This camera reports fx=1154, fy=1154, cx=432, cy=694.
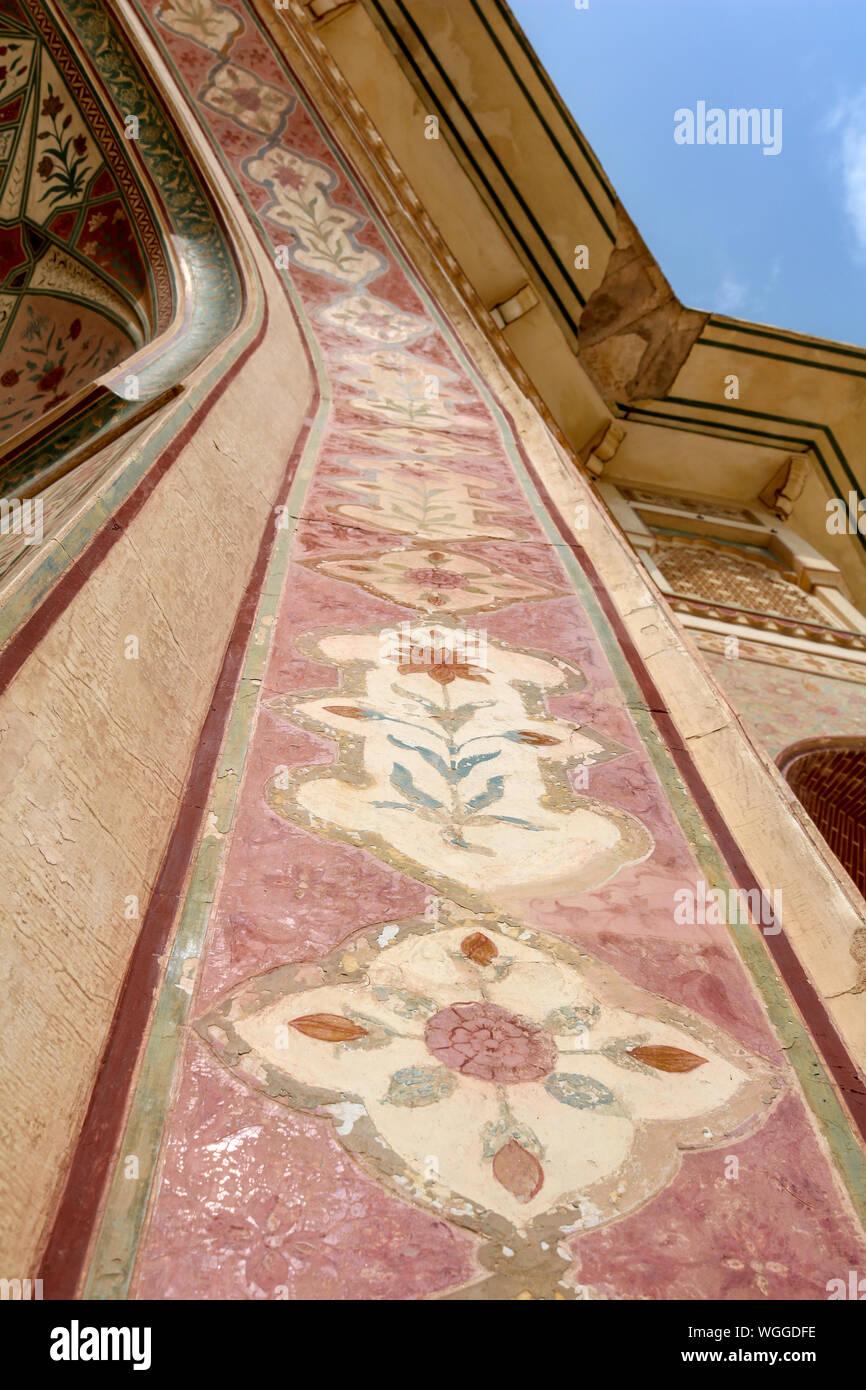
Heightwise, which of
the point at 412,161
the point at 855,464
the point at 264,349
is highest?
the point at 412,161

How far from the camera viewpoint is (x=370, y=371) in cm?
324

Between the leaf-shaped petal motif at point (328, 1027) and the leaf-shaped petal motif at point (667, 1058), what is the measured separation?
0.81 feet

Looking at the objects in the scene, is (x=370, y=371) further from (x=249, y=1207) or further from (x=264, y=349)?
(x=249, y=1207)

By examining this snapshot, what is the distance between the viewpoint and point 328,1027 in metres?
0.98

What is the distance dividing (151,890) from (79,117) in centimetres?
359

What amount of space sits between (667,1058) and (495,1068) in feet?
0.54

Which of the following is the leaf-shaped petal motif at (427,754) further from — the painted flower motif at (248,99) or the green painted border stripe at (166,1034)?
the painted flower motif at (248,99)

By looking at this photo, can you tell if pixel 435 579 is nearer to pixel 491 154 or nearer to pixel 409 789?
pixel 409 789

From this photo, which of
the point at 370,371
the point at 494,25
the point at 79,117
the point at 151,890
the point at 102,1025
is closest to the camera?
the point at 102,1025

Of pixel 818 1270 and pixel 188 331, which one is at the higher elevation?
pixel 188 331

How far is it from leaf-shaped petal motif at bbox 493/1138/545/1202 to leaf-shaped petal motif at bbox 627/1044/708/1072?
17 cm

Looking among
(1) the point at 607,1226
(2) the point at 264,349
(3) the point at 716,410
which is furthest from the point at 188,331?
(3) the point at 716,410

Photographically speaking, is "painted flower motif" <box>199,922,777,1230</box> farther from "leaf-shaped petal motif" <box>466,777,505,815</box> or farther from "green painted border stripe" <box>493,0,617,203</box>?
"green painted border stripe" <box>493,0,617,203</box>

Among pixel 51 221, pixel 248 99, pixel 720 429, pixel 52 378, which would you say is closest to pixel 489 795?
pixel 52 378
